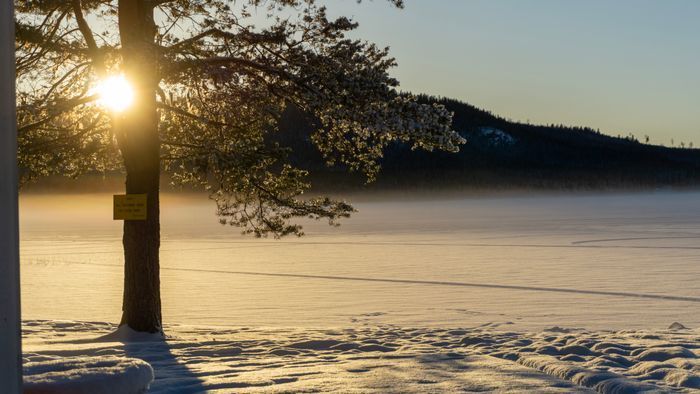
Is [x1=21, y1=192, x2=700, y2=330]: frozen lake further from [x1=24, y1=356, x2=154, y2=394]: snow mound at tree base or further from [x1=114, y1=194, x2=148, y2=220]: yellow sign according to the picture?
[x1=24, y1=356, x2=154, y2=394]: snow mound at tree base

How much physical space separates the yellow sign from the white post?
891 centimetres

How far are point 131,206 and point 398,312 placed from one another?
6739mm

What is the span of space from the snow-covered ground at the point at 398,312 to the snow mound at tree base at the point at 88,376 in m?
1.36

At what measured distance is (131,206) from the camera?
12.6m

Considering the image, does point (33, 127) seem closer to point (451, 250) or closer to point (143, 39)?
point (143, 39)

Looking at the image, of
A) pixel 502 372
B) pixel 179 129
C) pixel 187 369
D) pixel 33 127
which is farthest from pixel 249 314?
pixel 502 372

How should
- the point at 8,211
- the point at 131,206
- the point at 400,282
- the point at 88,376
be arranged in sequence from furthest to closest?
1. the point at 400,282
2. the point at 131,206
3. the point at 88,376
4. the point at 8,211

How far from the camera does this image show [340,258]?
34.0 m

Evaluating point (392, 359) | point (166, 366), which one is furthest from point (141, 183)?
point (392, 359)

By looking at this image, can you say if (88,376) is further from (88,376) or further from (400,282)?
(400,282)

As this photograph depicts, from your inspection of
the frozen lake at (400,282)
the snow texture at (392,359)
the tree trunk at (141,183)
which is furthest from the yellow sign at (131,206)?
the frozen lake at (400,282)

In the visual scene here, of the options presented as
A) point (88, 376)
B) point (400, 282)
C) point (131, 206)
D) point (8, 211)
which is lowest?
point (400, 282)

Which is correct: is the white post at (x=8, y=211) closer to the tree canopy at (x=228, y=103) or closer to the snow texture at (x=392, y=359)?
the snow texture at (x=392, y=359)

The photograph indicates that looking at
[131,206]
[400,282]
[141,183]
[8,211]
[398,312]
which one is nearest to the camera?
[8,211]
